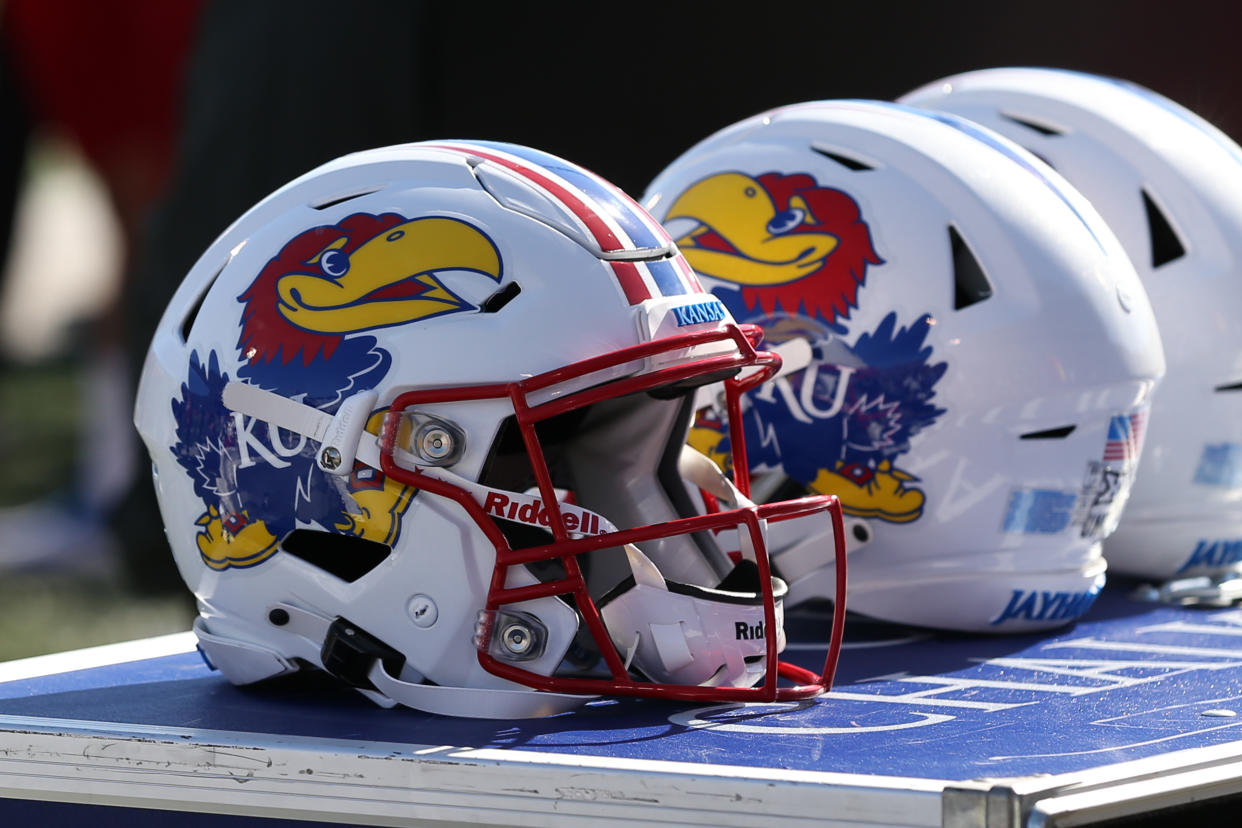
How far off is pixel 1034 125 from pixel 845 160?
57 centimetres

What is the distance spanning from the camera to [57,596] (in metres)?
5.98

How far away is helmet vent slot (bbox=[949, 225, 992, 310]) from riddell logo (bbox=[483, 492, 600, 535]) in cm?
75

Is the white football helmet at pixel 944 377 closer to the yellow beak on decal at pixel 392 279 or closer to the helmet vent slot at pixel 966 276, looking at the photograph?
the helmet vent slot at pixel 966 276

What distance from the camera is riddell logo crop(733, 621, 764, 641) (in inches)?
72.3

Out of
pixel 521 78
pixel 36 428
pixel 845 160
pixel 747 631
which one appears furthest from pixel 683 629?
pixel 36 428

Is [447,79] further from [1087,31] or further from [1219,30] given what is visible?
[1219,30]

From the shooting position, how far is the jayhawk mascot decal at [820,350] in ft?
7.36

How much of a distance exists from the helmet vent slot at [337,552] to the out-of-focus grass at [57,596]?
3287 mm

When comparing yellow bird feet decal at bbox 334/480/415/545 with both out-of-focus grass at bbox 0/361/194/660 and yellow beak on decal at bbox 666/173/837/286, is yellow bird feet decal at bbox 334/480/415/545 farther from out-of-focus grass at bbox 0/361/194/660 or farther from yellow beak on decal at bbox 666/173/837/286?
out-of-focus grass at bbox 0/361/194/660

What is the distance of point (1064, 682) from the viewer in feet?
6.47

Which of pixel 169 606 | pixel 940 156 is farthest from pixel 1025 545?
pixel 169 606

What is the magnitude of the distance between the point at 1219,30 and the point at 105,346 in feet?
19.7

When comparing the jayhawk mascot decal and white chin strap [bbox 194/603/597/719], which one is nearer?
white chin strap [bbox 194/603/597/719]

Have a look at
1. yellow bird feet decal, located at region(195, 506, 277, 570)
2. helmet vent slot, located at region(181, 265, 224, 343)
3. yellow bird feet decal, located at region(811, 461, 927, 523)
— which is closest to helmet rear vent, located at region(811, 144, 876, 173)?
yellow bird feet decal, located at region(811, 461, 927, 523)
